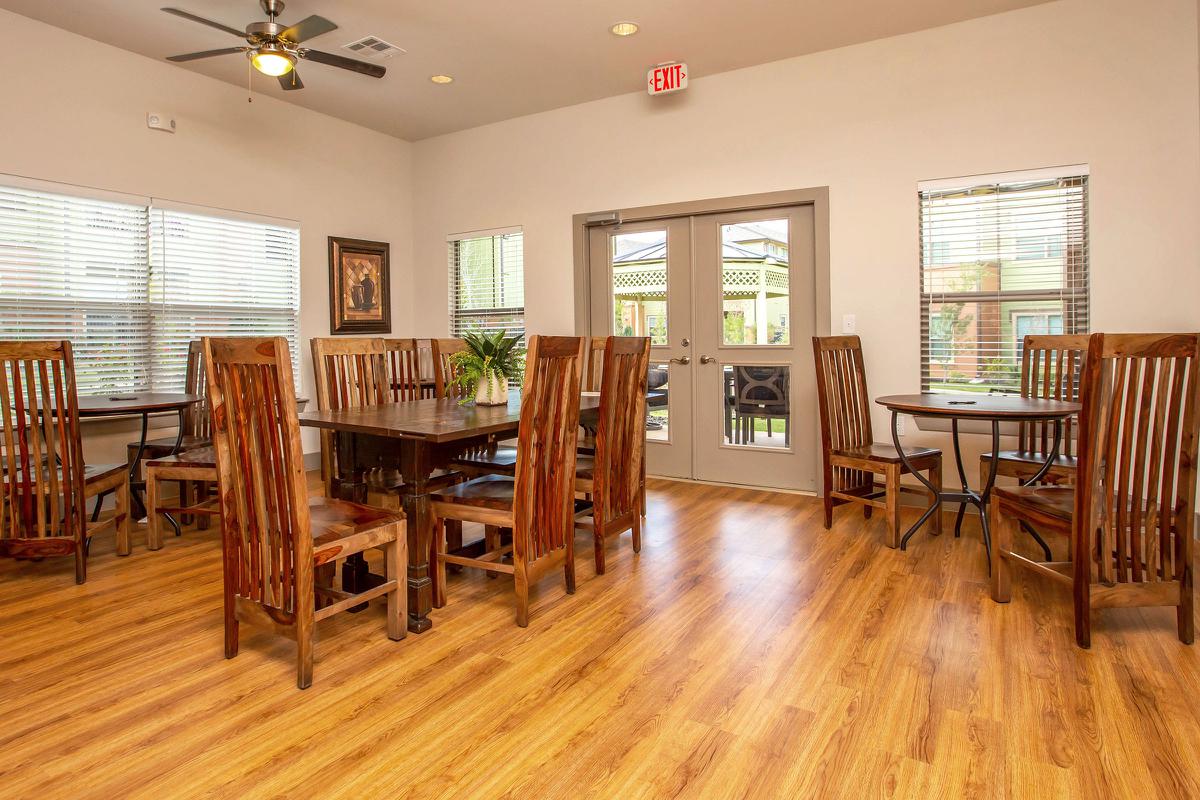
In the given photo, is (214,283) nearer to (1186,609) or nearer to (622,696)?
(622,696)

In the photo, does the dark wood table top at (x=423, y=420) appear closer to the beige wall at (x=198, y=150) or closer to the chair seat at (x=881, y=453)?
the chair seat at (x=881, y=453)

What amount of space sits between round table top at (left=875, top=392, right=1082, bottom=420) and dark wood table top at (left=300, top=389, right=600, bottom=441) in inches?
72.9

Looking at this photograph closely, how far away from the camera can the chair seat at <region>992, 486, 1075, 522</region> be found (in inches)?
95.0

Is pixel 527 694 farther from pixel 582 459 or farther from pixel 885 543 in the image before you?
pixel 885 543

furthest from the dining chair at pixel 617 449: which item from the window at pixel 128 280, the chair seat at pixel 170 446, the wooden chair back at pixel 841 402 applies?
the window at pixel 128 280

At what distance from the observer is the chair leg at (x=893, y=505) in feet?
11.2

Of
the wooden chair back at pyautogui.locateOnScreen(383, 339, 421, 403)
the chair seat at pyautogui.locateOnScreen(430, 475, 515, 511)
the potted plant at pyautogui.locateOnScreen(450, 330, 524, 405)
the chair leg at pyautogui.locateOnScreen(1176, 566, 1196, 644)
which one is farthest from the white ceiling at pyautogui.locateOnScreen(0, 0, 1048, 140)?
the chair leg at pyautogui.locateOnScreen(1176, 566, 1196, 644)

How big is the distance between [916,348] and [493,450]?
8.78ft

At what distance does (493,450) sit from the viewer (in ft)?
13.3

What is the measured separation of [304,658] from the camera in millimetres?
2059

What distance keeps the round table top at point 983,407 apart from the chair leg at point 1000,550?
47 centimetres

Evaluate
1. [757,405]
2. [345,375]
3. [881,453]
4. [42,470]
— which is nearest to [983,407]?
[881,453]

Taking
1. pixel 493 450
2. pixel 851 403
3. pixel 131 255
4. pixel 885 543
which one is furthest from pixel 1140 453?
pixel 131 255

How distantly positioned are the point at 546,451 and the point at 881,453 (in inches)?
80.0
